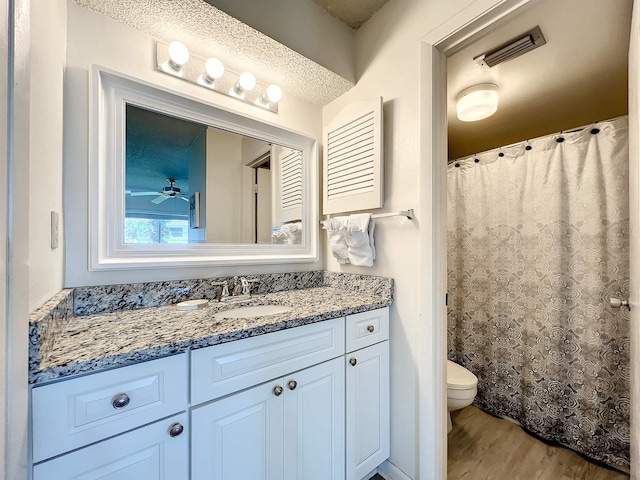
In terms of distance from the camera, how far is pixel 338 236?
151cm

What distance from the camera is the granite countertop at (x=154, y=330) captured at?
0.63 metres

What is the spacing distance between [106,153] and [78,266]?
1.52ft

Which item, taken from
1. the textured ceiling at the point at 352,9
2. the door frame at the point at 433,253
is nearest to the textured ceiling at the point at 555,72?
the door frame at the point at 433,253

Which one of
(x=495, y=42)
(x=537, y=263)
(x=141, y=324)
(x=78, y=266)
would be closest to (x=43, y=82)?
(x=78, y=266)

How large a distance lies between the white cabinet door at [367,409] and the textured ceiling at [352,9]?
1.74 m

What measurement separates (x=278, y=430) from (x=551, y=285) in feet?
5.78

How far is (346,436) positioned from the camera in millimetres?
1134

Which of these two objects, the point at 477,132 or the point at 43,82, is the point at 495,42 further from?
the point at 43,82

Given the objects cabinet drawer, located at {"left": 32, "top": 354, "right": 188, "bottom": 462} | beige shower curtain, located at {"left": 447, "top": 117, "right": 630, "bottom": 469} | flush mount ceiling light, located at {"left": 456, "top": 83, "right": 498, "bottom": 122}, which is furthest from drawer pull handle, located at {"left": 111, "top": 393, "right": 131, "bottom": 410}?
flush mount ceiling light, located at {"left": 456, "top": 83, "right": 498, "bottom": 122}

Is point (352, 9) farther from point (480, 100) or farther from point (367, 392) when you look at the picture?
point (367, 392)

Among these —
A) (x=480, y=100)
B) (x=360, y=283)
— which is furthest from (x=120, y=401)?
(x=480, y=100)

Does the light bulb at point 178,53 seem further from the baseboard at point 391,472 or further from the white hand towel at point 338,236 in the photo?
the baseboard at point 391,472

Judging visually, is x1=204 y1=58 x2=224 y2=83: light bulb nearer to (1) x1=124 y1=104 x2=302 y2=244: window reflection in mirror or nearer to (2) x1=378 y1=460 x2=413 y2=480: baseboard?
(1) x1=124 y1=104 x2=302 y2=244: window reflection in mirror

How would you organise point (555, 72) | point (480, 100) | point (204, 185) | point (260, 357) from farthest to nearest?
point (480, 100) → point (555, 72) → point (204, 185) → point (260, 357)
